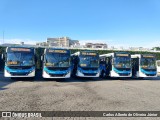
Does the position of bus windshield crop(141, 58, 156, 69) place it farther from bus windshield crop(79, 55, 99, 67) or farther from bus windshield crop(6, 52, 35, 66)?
bus windshield crop(6, 52, 35, 66)

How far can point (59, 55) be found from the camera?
59.5 feet

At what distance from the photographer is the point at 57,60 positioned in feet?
58.5

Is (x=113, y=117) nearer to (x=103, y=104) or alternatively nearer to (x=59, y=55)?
(x=103, y=104)

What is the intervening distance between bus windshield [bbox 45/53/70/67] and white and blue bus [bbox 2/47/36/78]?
51.8 inches

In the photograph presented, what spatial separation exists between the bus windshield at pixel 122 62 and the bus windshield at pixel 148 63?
1.64 metres

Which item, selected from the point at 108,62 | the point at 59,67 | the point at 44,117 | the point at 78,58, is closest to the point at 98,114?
the point at 44,117

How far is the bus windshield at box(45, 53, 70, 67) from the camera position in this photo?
696 inches

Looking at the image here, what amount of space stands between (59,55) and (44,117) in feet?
38.4

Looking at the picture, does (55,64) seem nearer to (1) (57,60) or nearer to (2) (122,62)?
(1) (57,60)

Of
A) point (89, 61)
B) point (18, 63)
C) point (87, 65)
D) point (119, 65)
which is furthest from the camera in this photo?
point (119, 65)

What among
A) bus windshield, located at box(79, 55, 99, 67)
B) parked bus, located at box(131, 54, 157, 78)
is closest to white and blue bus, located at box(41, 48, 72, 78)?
bus windshield, located at box(79, 55, 99, 67)

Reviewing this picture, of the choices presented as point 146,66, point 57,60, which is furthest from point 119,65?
point 57,60

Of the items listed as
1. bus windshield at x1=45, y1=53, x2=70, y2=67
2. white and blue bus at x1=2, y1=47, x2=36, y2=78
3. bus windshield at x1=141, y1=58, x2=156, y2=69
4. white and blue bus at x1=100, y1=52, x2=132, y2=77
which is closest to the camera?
white and blue bus at x1=2, y1=47, x2=36, y2=78

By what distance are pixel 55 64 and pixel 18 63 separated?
307 cm
